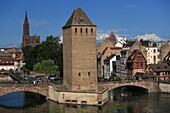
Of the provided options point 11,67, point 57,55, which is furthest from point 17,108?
point 11,67

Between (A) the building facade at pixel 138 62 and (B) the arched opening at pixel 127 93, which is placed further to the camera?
(A) the building facade at pixel 138 62

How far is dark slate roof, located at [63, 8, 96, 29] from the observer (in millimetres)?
56737

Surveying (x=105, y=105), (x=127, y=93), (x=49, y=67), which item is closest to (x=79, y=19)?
(x=105, y=105)

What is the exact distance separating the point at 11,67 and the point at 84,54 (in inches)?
3204

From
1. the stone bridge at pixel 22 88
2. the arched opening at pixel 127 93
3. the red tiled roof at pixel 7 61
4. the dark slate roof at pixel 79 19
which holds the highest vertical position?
the dark slate roof at pixel 79 19

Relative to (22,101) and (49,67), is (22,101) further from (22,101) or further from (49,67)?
(49,67)

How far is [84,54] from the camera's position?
57.0 meters

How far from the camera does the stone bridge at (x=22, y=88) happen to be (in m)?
57.1

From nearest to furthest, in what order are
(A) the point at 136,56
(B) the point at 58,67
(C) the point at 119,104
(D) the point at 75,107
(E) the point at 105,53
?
(D) the point at 75,107 → (C) the point at 119,104 → (A) the point at 136,56 → (B) the point at 58,67 → (E) the point at 105,53

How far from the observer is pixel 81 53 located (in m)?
56.8

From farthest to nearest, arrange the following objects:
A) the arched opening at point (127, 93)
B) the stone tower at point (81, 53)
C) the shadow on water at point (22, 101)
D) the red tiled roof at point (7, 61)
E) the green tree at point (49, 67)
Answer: the red tiled roof at point (7, 61)
the green tree at point (49, 67)
the arched opening at point (127, 93)
the shadow on water at point (22, 101)
the stone tower at point (81, 53)

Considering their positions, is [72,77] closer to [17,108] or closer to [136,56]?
[17,108]

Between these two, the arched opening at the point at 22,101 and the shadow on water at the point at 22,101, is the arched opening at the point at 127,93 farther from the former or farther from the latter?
the shadow on water at the point at 22,101

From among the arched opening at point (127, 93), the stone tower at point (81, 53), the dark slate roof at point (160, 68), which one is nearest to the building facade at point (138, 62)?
the dark slate roof at point (160, 68)
